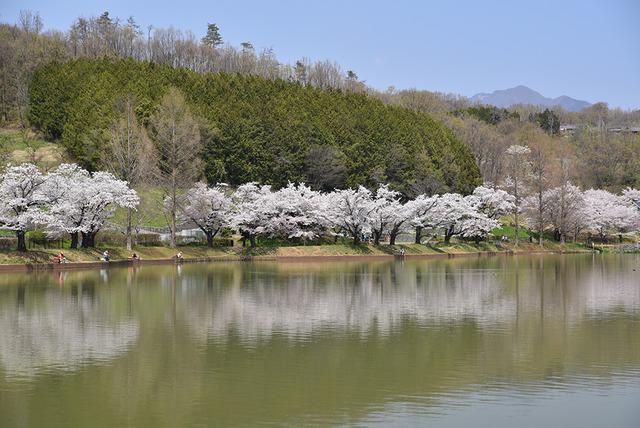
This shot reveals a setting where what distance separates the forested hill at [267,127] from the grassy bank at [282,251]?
12.1 m

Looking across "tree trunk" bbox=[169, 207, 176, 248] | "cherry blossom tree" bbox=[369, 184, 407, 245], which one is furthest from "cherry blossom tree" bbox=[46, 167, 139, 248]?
"cherry blossom tree" bbox=[369, 184, 407, 245]

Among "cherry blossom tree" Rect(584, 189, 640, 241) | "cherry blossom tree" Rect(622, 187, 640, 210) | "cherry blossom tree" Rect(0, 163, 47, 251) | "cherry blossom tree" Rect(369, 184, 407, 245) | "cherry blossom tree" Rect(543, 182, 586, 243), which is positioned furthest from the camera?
"cherry blossom tree" Rect(622, 187, 640, 210)

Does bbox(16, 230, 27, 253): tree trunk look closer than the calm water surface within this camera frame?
No

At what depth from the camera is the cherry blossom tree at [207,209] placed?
57.1m

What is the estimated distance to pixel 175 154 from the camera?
190 feet

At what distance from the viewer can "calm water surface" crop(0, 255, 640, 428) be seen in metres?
13.3

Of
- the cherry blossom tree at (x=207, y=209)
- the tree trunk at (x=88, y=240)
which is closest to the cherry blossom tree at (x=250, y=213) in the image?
the cherry blossom tree at (x=207, y=209)

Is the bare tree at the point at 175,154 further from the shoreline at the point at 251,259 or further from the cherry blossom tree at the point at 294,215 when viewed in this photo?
the cherry blossom tree at the point at 294,215

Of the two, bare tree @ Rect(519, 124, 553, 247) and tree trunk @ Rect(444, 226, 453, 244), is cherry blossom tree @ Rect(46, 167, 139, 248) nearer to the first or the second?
tree trunk @ Rect(444, 226, 453, 244)

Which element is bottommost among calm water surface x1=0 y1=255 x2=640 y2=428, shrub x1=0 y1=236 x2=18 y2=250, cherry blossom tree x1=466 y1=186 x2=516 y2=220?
calm water surface x1=0 y1=255 x2=640 y2=428

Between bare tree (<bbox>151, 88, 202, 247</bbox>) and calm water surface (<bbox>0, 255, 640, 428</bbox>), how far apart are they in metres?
23.7

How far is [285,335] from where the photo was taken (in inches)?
823

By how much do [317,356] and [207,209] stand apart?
4046 centimetres

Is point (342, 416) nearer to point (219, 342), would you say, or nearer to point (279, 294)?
point (219, 342)
